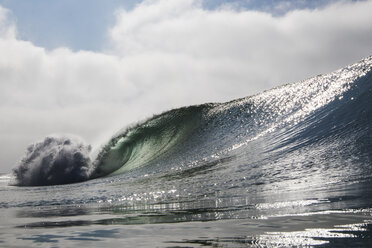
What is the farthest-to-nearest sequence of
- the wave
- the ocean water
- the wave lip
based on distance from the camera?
the wave lip < the wave < the ocean water

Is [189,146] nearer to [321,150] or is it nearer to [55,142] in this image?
[321,150]

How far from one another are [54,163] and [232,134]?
10559 millimetres

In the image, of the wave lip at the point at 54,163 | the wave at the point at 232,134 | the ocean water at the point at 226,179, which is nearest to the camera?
the ocean water at the point at 226,179

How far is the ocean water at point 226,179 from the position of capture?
3879 millimetres

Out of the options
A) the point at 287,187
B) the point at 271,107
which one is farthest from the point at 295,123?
the point at 287,187

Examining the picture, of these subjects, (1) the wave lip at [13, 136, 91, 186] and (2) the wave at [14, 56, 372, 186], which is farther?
(1) the wave lip at [13, 136, 91, 186]

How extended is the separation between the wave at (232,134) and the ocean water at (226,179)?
0.23 ft

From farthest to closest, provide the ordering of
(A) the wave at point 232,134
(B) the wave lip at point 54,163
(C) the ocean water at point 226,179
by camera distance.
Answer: (B) the wave lip at point 54,163, (A) the wave at point 232,134, (C) the ocean water at point 226,179

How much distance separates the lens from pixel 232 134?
16.0 metres

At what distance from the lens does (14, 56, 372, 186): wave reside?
38.6ft

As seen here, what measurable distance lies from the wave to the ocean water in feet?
0.23

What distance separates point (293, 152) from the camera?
10.7m

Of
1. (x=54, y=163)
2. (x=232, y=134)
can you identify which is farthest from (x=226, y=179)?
(x=54, y=163)

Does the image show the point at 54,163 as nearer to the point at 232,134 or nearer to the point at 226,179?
the point at 232,134
